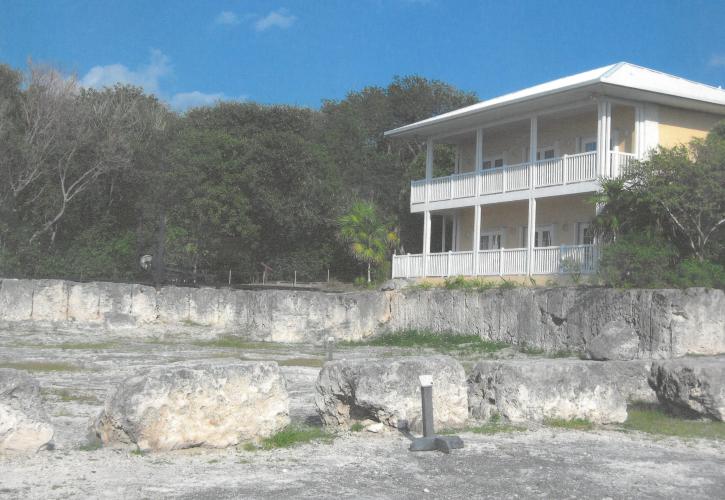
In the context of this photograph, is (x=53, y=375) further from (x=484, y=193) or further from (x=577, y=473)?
(x=484, y=193)

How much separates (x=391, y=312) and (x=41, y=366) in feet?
44.3

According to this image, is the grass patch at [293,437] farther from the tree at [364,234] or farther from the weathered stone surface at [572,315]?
the tree at [364,234]

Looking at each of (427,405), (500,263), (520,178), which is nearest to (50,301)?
(500,263)

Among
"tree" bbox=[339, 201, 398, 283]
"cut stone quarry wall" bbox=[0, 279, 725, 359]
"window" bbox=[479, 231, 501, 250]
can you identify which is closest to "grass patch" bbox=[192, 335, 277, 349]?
"cut stone quarry wall" bbox=[0, 279, 725, 359]

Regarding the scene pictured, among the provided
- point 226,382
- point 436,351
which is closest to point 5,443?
point 226,382

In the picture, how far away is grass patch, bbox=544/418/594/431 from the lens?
1048 cm

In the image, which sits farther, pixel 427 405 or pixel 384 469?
pixel 427 405

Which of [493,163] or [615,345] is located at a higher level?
[493,163]

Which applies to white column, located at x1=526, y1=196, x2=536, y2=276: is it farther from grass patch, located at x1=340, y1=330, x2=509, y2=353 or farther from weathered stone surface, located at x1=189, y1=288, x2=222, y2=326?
weathered stone surface, located at x1=189, y1=288, x2=222, y2=326

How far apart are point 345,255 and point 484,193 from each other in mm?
11962

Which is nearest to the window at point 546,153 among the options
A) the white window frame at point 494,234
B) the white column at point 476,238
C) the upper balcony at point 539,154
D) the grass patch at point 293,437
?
the upper balcony at point 539,154

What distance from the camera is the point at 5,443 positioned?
7.77 m

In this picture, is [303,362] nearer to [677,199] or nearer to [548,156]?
[677,199]

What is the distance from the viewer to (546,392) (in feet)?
35.1
